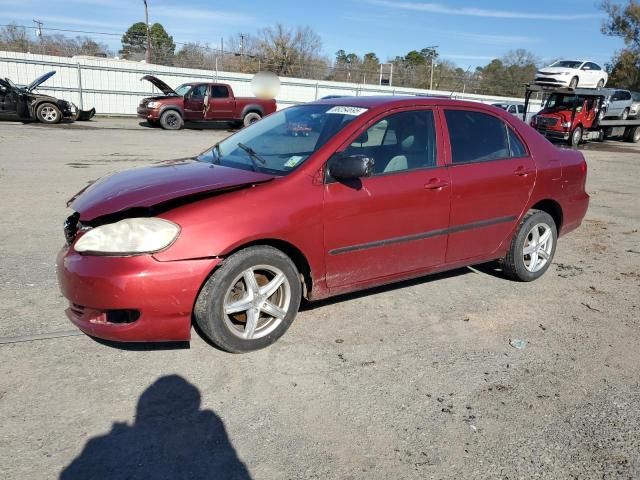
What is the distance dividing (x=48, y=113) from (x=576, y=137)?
68.8ft

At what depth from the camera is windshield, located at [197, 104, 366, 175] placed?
3752mm

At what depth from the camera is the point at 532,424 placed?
9.22 feet

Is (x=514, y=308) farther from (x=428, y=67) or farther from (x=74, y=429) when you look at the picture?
(x=428, y=67)

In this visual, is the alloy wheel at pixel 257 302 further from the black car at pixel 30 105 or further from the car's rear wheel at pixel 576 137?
the car's rear wheel at pixel 576 137

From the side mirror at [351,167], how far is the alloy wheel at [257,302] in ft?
2.52

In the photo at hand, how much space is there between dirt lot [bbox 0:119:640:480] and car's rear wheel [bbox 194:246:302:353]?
146mm

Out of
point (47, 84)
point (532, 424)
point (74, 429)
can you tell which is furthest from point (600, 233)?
point (47, 84)

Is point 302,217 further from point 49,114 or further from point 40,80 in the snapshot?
point 49,114

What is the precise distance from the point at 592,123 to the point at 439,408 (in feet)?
78.2

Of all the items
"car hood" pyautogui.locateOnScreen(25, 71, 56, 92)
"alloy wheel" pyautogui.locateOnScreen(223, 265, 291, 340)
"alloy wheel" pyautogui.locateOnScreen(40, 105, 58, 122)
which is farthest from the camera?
"alloy wheel" pyautogui.locateOnScreen(40, 105, 58, 122)

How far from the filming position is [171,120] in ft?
69.1

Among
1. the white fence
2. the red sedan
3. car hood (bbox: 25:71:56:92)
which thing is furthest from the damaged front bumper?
the white fence

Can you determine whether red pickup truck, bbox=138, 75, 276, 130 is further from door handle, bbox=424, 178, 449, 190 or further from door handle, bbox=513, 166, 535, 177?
door handle, bbox=424, 178, 449, 190

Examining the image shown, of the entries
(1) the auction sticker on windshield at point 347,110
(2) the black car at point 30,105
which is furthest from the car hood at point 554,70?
(1) the auction sticker on windshield at point 347,110
